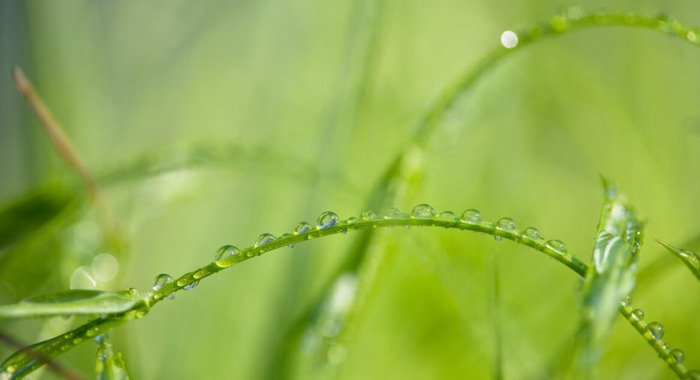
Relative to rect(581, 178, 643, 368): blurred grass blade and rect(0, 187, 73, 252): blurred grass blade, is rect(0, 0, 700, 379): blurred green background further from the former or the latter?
rect(581, 178, 643, 368): blurred grass blade

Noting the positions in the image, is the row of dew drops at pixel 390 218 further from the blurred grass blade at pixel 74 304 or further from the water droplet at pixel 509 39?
the water droplet at pixel 509 39

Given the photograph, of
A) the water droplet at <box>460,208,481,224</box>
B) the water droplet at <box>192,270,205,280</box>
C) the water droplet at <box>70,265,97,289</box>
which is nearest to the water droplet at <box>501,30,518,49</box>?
the water droplet at <box>460,208,481,224</box>

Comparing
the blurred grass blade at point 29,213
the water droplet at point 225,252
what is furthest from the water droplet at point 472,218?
the blurred grass blade at point 29,213

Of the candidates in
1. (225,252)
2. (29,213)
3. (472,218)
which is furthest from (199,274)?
(29,213)

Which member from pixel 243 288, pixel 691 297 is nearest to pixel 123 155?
pixel 243 288

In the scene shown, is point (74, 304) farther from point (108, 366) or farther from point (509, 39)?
point (509, 39)

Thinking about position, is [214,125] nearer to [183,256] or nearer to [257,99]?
[257,99]
